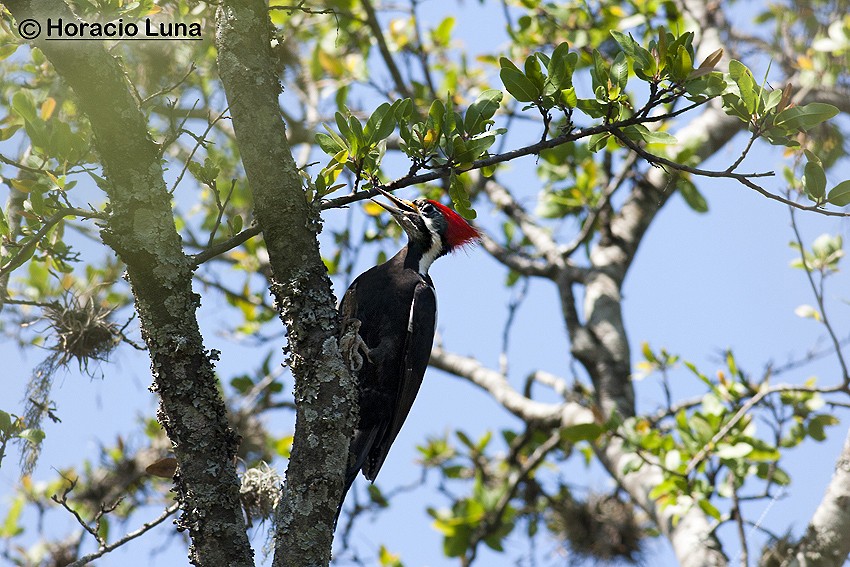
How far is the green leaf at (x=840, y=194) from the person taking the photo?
8.07 ft

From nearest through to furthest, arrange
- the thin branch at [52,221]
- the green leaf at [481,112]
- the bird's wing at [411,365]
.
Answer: the thin branch at [52,221] → the green leaf at [481,112] → the bird's wing at [411,365]

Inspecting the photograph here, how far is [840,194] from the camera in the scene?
2477 mm

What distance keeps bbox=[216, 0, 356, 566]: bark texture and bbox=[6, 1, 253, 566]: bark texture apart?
187 mm

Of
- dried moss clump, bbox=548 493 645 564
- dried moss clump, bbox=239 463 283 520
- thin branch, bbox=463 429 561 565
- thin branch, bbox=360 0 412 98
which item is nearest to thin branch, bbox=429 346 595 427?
thin branch, bbox=463 429 561 565

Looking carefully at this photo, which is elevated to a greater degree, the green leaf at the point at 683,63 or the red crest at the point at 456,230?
the red crest at the point at 456,230

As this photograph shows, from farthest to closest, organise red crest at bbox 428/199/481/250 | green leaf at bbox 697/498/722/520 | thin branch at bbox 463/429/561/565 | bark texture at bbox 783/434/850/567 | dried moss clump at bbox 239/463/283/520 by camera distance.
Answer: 1. thin branch at bbox 463/429/561/565
2. red crest at bbox 428/199/481/250
3. green leaf at bbox 697/498/722/520
4. bark texture at bbox 783/434/850/567
5. dried moss clump at bbox 239/463/283/520

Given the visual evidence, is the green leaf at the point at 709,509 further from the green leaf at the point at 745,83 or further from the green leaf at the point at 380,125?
the green leaf at the point at 380,125

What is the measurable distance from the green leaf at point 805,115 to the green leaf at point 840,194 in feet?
0.61

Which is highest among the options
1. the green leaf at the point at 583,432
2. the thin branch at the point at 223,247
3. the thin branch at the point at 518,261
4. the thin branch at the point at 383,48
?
the thin branch at the point at 383,48

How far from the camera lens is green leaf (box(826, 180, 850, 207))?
246 cm

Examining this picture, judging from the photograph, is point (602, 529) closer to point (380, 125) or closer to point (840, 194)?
point (840, 194)

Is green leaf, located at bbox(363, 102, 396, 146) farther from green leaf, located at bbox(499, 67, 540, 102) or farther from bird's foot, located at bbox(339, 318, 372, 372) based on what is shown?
bird's foot, located at bbox(339, 318, 372, 372)

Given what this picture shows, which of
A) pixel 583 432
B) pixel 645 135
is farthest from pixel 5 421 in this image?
pixel 583 432

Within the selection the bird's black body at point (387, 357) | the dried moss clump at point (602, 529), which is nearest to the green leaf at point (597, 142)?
the bird's black body at point (387, 357)
